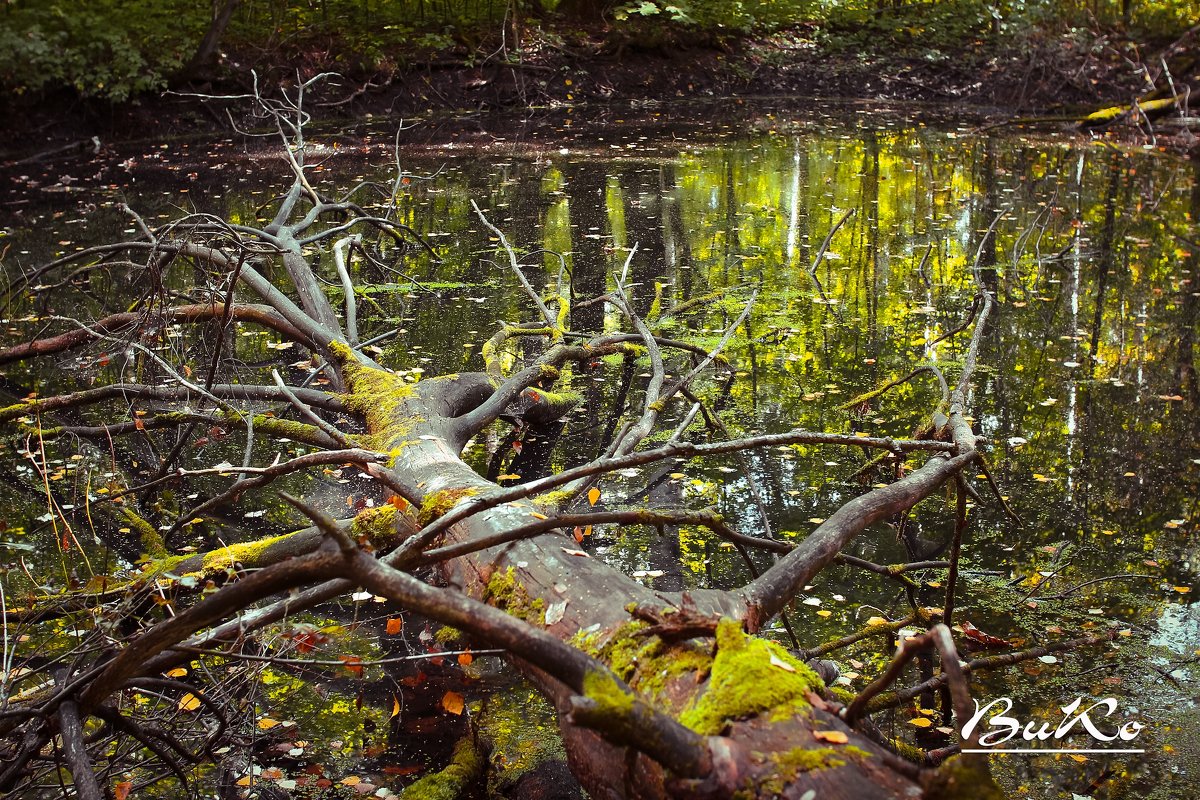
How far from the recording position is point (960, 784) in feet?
5.24

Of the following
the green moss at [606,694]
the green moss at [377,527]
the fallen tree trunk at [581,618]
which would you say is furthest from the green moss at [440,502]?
the green moss at [606,694]

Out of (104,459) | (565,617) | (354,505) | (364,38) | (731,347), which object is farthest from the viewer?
(364,38)

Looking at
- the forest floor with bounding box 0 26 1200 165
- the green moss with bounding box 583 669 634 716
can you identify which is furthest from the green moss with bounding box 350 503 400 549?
the forest floor with bounding box 0 26 1200 165

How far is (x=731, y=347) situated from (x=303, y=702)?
4.25 m

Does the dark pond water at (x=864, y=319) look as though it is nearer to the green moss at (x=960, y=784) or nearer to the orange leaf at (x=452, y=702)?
the orange leaf at (x=452, y=702)

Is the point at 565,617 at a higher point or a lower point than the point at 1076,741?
higher

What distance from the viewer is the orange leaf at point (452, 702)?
3461mm

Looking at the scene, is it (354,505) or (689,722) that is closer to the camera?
(689,722)

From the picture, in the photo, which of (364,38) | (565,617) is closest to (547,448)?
(565,617)

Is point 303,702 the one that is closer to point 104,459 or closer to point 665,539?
point 665,539

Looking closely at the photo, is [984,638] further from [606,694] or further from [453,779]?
[606,694]

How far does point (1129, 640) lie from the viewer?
3738 millimetres
